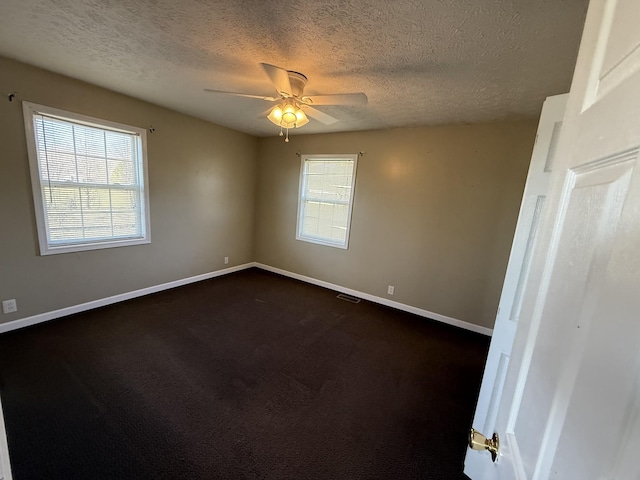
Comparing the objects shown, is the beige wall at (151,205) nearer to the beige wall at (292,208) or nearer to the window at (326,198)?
the beige wall at (292,208)

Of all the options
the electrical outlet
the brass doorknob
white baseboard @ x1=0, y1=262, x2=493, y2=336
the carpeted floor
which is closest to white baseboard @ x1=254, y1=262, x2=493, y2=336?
white baseboard @ x1=0, y1=262, x2=493, y2=336

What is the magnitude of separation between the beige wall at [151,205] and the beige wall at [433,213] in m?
1.26

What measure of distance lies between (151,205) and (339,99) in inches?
109

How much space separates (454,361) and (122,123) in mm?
4343

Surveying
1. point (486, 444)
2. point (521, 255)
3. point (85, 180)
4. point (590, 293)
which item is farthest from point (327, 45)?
point (85, 180)

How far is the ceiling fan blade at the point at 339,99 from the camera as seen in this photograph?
176cm

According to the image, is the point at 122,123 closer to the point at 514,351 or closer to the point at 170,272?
the point at 170,272

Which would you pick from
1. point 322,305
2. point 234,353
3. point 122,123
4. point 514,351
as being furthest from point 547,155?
point 122,123

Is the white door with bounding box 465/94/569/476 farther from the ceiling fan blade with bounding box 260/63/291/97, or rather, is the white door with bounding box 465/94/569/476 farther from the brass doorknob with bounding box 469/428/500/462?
the ceiling fan blade with bounding box 260/63/291/97

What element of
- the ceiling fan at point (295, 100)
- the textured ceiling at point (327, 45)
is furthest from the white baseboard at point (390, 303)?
Answer: the ceiling fan at point (295, 100)

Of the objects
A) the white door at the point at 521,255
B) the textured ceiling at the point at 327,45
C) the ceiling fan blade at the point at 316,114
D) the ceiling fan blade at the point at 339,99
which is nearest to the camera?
the white door at the point at 521,255

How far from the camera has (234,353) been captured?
2.39 metres

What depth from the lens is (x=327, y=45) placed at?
1.63 meters

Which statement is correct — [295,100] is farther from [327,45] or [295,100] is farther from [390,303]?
[390,303]
